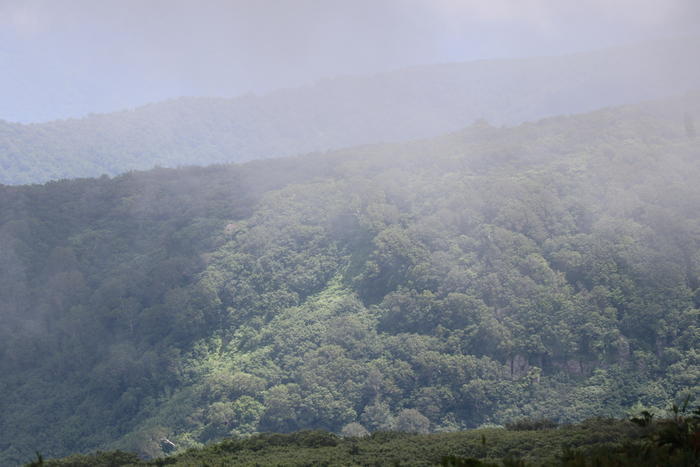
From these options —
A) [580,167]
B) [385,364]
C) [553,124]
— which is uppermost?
[553,124]

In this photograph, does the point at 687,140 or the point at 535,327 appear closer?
the point at 535,327

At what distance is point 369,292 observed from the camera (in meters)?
83.0

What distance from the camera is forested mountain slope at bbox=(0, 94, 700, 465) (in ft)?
214

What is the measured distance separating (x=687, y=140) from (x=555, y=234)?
85.9 feet

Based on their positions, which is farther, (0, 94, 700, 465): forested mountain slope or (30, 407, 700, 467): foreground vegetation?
(0, 94, 700, 465): forested mountain slope

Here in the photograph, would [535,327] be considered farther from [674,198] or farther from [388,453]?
[388,453]

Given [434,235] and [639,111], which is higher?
[639,111]

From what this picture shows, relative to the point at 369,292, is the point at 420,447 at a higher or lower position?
lower

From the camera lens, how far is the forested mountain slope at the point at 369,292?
65312mm

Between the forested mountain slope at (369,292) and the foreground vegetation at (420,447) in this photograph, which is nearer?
the foreground vegetation at (420,447)

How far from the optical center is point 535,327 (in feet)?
223

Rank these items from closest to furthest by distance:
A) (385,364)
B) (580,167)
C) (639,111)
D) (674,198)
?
(385,364)
(674,198)
(580,167)
(639,111)

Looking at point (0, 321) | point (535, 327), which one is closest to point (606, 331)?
point (535, 327)

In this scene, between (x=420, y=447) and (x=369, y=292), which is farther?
(x=369, y=292)
